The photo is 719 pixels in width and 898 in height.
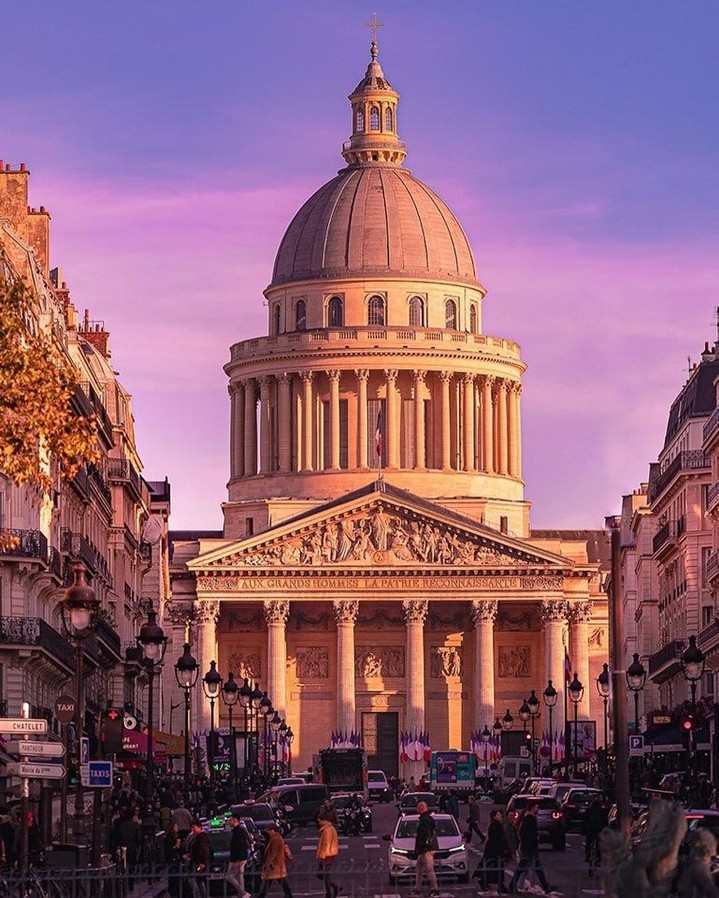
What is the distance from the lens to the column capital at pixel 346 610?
582ft

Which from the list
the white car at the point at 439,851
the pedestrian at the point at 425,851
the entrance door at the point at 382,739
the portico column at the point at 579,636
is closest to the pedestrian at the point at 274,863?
the pedestrian at the point at 425,851

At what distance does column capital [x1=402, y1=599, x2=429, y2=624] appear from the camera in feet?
581

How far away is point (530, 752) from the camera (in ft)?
539

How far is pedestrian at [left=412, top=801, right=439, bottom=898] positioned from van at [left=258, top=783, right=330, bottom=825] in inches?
1502

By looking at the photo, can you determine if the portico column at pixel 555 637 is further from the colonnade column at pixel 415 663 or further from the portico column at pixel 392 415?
the portico column at pixel 392 415

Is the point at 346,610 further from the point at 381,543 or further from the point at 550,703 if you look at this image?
the point at 550,703

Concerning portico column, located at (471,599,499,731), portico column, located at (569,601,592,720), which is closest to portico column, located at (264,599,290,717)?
portico column, located at (471,599,499,731)

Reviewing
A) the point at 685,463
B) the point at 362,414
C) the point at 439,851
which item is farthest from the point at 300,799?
the point at 362,414

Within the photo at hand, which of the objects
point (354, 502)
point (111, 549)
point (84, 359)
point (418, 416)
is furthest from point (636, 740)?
point (418, 416)

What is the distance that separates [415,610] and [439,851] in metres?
119

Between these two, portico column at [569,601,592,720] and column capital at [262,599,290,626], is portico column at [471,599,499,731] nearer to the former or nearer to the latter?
portico column at [569,601,592,720]

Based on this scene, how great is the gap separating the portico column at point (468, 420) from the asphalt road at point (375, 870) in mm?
104865

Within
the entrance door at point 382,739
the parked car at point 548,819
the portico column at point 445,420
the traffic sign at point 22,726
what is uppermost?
the portico column at point 445,420

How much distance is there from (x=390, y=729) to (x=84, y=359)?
82.1 metres
